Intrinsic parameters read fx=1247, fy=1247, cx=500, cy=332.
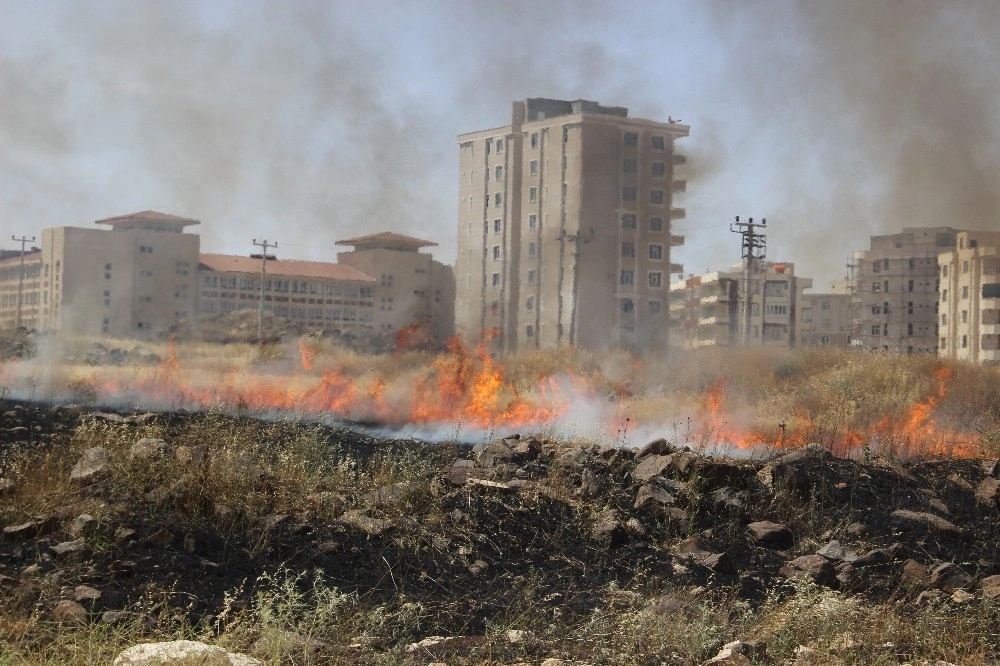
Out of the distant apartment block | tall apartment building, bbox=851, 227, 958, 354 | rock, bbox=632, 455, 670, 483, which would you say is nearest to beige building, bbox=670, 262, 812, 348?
tall apartment building, bbox=851, 227, 958, 354

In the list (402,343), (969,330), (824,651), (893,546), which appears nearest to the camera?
(824,651)

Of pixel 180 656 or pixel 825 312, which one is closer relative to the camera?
pixel 180 656

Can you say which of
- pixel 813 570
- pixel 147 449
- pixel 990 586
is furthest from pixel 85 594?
pixel 990 586

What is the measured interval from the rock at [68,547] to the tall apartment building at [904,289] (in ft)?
317

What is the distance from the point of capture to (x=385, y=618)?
11.6 m

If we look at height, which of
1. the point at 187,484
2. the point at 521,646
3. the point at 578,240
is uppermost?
the point at 578,240

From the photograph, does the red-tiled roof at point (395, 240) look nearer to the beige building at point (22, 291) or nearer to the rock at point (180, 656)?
the beige building at point (22, 291)

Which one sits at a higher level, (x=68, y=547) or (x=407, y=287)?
(x=407, y=287)

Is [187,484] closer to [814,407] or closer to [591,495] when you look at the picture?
[591,495]

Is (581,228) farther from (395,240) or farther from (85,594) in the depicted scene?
(85,594)

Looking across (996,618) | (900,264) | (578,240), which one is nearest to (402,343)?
(578,240)

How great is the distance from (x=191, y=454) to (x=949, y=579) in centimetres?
967

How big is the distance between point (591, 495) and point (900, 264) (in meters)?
94.2

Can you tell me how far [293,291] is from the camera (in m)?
89.2
